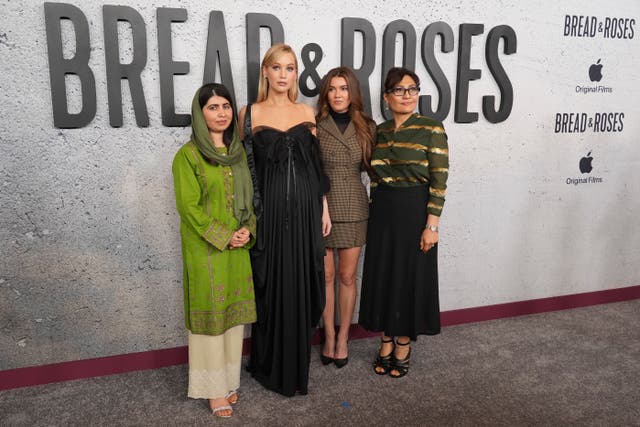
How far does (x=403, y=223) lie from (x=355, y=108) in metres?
0.65

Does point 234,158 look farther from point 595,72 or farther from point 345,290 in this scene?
point 595,72

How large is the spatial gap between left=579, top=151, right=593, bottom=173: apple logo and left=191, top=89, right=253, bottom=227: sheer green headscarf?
7.99 ft

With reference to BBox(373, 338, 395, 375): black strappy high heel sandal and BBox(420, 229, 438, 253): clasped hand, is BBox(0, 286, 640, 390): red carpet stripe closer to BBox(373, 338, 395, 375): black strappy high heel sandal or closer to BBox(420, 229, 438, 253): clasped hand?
BBox(373, 338, 395, 375): black strappy high heel sandal

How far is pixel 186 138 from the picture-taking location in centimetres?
263

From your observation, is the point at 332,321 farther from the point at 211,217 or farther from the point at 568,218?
the point at 568,218

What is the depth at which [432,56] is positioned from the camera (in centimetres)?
294

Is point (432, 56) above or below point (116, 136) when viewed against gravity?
above

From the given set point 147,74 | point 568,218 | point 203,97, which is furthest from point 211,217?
point 568,218

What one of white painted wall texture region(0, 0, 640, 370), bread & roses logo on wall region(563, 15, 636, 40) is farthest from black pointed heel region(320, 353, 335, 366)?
bread & roses logo on wall region(563, 15, 636, 40)

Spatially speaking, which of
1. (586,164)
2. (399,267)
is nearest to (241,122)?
(399,267)

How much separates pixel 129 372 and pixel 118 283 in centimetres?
51

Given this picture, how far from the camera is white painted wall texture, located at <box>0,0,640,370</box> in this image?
2459 mm

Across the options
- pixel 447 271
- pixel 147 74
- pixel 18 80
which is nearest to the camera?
pixel 18 80

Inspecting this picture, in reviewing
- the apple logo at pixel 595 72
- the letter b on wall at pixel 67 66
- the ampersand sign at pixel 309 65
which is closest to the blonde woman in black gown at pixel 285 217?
the ampersand sign at pixel 309 65
